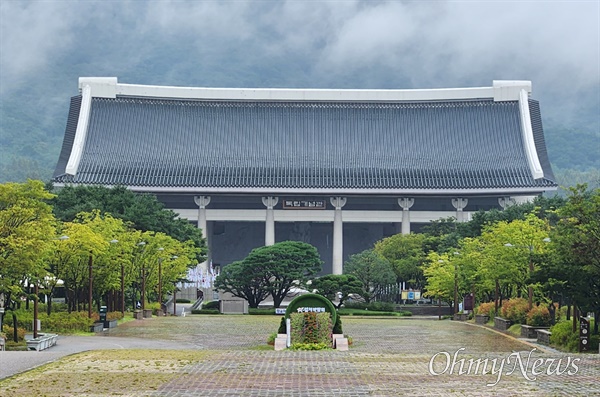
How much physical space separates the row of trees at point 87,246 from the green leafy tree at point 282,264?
535 cm

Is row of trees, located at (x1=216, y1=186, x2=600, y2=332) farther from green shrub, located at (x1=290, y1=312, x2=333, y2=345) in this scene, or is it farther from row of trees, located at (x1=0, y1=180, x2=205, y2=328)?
green shrub, located at (x1=290, y1=312, x2=333, y2=345)

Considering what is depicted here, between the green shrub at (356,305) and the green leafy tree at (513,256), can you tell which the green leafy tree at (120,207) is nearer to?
the green shrub at (356,305)

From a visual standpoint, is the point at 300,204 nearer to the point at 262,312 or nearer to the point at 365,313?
the point at 365,313

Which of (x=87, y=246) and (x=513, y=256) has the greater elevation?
(x=87, y=246)

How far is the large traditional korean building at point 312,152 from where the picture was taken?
119125 mm

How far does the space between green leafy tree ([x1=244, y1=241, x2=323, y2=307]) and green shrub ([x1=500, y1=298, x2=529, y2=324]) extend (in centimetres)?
3291

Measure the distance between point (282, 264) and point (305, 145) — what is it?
40.6 metres

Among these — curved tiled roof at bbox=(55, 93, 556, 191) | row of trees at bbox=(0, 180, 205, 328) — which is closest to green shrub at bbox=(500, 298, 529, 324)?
row of trees at bbox=(0, 180, 205, 328)

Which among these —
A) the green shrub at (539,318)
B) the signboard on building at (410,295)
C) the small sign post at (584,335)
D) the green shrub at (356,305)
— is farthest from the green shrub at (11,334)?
the signboard on building at (410,295)

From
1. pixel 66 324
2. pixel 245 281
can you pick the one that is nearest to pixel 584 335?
pixel 66 324

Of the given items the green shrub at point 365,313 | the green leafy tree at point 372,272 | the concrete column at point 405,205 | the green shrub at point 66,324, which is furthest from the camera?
the concrete column at point 405,205

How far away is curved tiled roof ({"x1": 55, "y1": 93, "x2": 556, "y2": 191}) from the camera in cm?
11931

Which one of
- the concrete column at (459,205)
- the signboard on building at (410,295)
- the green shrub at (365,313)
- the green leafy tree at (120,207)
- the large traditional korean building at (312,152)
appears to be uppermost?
the large traditional korean building at (312,152)

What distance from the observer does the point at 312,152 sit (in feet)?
406
